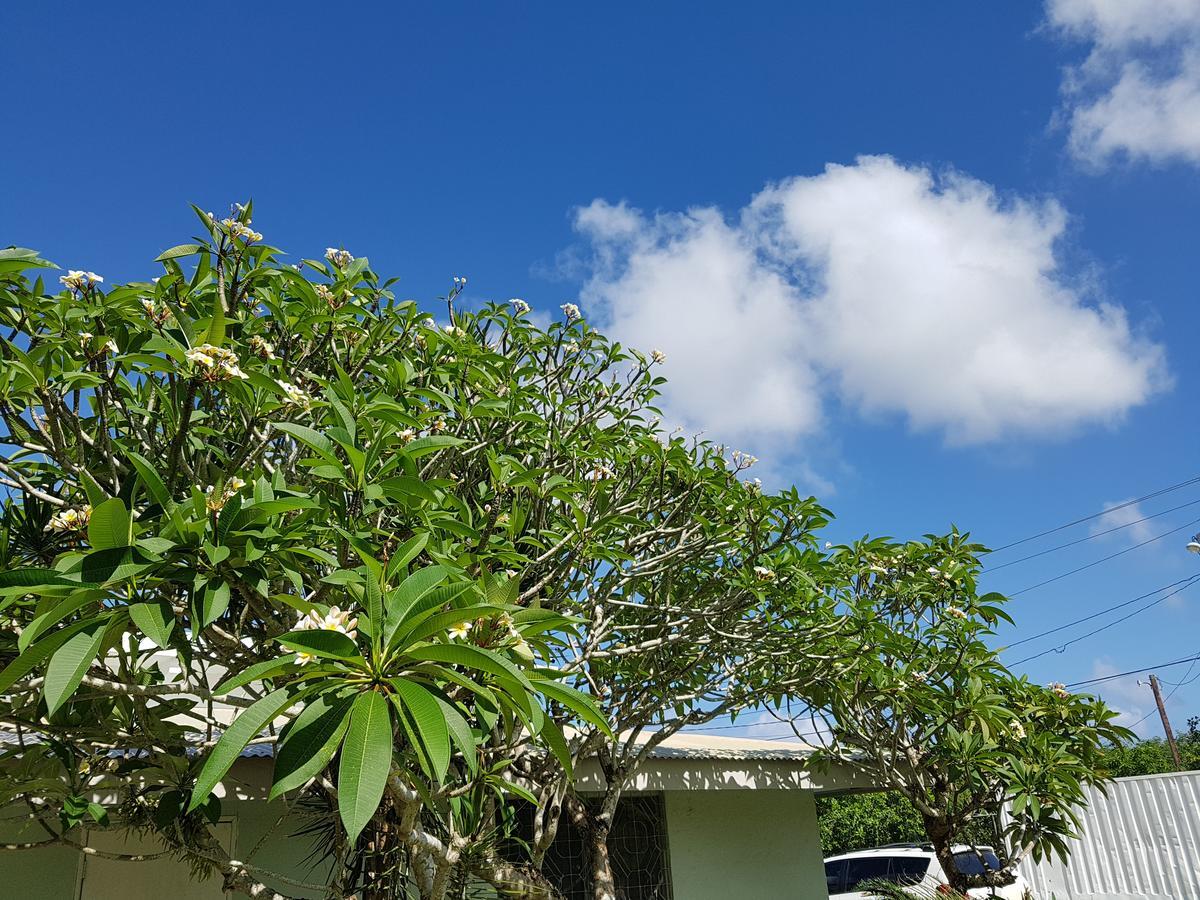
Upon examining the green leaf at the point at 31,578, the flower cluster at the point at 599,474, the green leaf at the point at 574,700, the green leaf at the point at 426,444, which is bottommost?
the green leaf at the point at 574,700

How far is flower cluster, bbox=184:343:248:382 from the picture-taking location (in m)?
2.34

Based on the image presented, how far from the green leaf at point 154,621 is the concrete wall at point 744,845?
260 inches

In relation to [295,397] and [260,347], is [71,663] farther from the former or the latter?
[260,347]

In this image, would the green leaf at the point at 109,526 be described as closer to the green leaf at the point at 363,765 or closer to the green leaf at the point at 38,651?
the green leaf at the point at 38,651

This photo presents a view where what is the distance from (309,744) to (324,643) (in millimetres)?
187

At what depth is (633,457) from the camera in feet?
16.0

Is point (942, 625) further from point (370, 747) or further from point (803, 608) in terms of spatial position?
point (370, 747)

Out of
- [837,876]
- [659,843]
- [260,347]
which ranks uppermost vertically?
[260,347]

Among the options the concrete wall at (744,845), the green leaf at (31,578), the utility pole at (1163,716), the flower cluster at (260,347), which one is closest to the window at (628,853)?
the concrete wall at (744,845)

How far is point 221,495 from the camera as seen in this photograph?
96.3 inches

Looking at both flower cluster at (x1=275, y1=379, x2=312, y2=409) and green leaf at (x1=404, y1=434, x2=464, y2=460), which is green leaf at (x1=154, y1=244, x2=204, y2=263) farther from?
green leaf at (x1=404, y1=434, x2=464, y2=460)

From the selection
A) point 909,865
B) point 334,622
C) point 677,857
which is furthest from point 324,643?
point 909,865

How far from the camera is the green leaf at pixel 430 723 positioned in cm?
149

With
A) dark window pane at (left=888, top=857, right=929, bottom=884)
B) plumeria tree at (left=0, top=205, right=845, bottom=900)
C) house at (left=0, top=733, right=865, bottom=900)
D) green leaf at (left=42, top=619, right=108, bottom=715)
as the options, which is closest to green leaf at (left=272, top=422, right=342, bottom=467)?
plumeria tree at (left=0, top=205, right=845, bottom=900)
